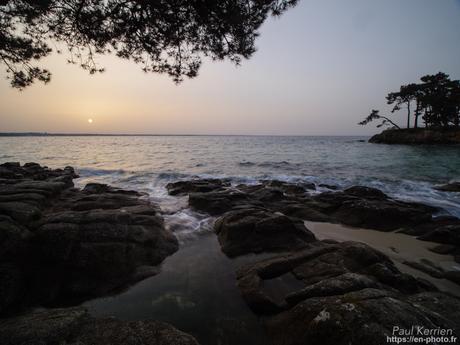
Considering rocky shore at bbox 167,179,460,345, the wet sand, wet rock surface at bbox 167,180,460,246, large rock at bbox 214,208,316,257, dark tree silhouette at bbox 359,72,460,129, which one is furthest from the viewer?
dark tree silhouette at bbox 359,72,460,129

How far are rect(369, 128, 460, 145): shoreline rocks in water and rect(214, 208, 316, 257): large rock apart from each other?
55.5 meters

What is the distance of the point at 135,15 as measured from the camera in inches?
253

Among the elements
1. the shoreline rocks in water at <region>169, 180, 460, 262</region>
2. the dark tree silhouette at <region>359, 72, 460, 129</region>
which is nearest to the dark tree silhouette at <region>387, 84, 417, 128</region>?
the dark tree silhouette at <region>359, 72, 460, 129</region>

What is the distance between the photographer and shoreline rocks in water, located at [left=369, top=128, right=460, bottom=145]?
150ft

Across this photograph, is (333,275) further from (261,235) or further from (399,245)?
(399,245)

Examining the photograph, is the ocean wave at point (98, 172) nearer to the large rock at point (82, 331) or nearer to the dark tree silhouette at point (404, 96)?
the large rock at point (82, 331)

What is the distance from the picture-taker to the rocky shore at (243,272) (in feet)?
8.93

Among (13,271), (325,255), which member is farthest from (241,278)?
(13,271)

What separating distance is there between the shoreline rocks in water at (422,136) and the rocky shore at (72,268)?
192 feet

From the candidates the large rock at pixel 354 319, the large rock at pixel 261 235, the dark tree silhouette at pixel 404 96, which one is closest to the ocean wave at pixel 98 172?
the large rock at pixel 261 235

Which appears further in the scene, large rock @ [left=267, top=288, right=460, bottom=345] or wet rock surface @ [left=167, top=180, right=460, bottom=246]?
wet rock surface @ [left=167, top=180, right=460, bottom=246]

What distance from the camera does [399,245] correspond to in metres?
6.36

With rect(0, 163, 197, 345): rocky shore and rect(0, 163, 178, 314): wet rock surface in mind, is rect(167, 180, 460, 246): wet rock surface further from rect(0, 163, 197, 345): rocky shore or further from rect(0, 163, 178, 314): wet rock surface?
rect(0, 163, 178, 314): wet rock surface

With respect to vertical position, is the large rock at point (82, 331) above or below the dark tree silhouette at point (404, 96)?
below
